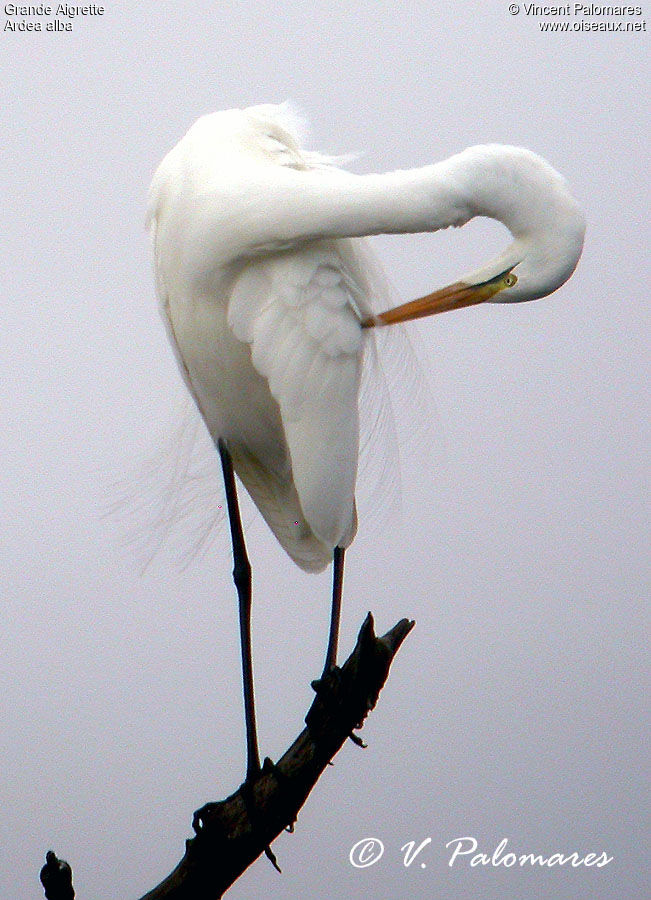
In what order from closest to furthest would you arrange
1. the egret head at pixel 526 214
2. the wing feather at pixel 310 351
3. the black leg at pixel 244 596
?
the egret head at pixel 526 214, the wing feather at pixel 310 351, the black leg at pixel 244 596

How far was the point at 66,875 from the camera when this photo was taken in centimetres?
162

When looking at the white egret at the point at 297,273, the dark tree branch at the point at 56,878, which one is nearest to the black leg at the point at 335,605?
the white egret at the point at 297,273

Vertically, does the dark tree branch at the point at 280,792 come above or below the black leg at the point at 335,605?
below

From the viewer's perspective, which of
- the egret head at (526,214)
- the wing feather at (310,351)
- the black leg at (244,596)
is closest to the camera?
the egret head at (526,214)

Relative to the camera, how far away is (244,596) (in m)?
2.11

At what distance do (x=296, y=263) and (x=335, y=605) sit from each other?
58 cm

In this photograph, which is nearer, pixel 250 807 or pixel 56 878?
pixel 56 878

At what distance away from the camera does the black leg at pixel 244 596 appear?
1986 millimetres

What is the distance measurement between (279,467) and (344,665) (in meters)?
0.36

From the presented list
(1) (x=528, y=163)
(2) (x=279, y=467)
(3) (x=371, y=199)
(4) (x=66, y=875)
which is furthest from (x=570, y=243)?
(4) (x=66, y=875)

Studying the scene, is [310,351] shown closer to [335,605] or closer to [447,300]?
[447,300]

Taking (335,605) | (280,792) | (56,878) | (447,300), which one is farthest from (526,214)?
(56,878)

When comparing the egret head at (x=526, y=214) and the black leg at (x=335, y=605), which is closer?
the egret head at (x=526, y=214)

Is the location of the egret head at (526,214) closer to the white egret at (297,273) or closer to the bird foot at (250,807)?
the white egret at (297,273)
